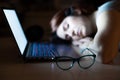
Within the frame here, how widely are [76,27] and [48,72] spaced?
0.44 meters

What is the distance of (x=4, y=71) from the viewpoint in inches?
32.6

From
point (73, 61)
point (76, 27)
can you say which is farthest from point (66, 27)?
point (73, 61)

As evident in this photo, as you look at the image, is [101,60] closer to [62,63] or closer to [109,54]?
[109,54]

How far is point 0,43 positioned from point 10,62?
41 cm

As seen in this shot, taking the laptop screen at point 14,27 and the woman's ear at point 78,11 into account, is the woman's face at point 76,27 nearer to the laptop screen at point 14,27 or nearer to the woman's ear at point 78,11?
the woman's ear at point 78,11

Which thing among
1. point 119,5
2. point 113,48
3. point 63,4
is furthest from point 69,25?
point 63,4

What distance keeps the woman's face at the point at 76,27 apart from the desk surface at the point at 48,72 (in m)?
0.33

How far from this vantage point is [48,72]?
82 centimetres

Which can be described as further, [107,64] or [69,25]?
[69,25]

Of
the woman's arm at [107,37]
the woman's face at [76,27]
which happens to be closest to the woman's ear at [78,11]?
the woman's face at [76,27]

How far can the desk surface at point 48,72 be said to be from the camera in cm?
77

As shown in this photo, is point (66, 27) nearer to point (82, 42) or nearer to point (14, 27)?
point (82, 42)

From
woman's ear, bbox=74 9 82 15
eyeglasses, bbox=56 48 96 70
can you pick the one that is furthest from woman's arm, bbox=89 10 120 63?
woman's ear, bbox=74 9 82 15

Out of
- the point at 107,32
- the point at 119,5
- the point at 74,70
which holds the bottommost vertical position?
the point at 74,70
